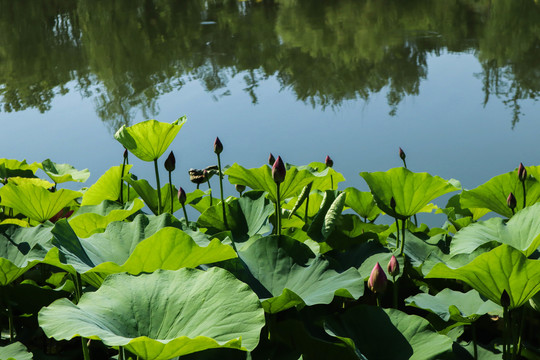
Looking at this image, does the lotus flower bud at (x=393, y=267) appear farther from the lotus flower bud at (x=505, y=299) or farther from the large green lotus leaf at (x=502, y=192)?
the large green lotus leaf at (x=502, y=192)

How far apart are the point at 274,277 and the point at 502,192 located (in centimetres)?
53

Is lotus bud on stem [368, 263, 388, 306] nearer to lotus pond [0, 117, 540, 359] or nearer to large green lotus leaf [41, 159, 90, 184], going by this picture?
lotus pond [0, 117, 540, 359]

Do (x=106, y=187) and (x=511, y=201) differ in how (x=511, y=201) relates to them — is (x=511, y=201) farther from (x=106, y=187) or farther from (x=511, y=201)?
(x=106, y=187)

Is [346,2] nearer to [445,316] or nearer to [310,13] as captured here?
[310,13]

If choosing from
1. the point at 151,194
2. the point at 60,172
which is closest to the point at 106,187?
the point at 151,194

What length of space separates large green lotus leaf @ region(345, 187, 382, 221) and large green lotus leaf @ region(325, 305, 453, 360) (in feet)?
1.69

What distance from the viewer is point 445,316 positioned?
89 centimetres

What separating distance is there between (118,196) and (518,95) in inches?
139

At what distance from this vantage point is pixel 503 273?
0.80 metres

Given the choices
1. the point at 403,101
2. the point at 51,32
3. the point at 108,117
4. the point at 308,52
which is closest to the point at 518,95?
the point at 403,101

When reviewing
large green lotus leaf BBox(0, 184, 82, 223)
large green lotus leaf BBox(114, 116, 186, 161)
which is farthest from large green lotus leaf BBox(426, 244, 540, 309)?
large green lotus leaf BBox(0, 184, 82, 223)

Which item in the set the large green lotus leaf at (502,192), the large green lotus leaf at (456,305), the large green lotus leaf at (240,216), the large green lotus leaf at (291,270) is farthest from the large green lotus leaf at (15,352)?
the large green lotus leaf at (502,192)

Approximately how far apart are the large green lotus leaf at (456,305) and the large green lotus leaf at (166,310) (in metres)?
0.30

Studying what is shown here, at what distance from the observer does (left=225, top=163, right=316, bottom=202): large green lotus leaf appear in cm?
127
